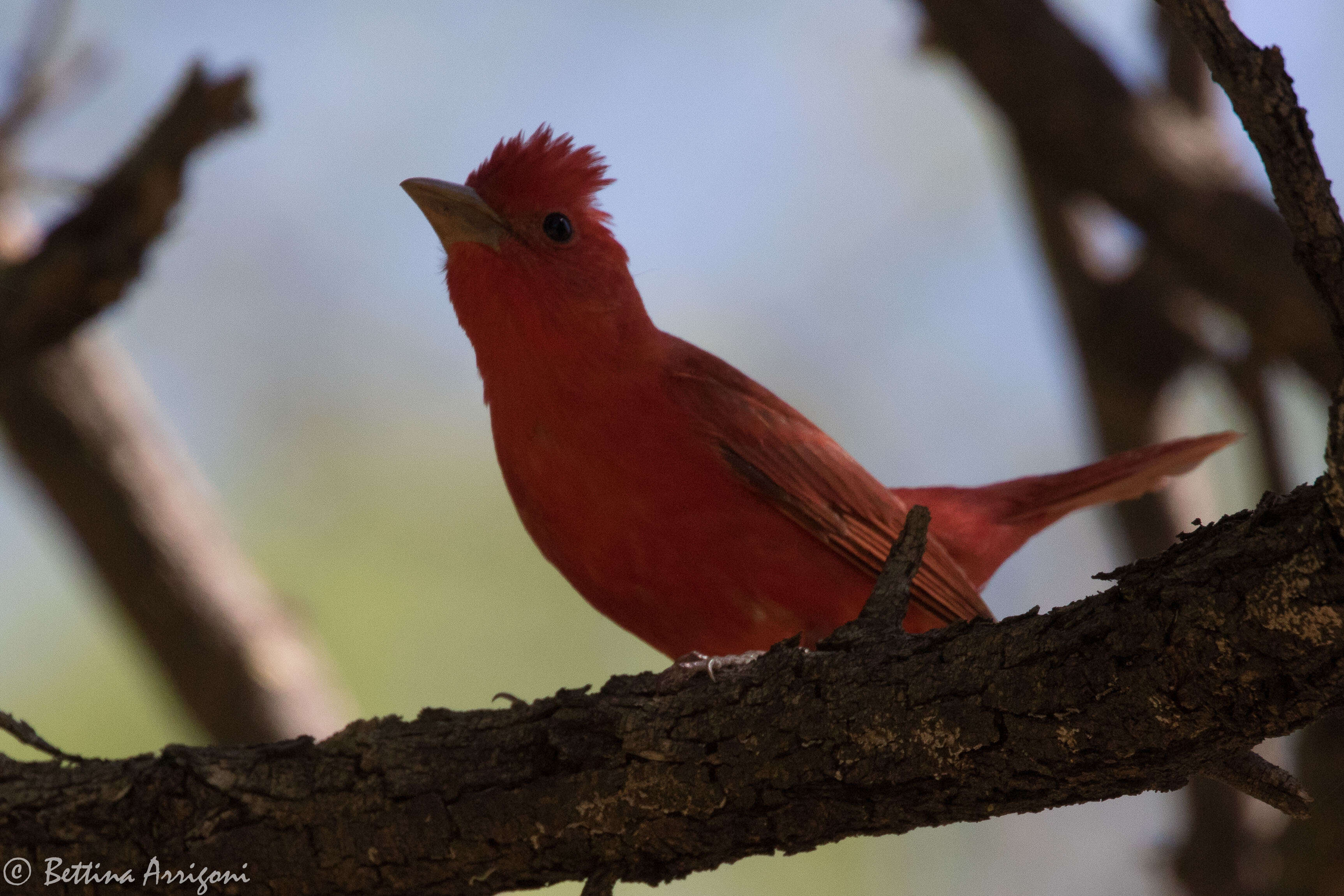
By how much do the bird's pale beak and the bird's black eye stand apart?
160 mm

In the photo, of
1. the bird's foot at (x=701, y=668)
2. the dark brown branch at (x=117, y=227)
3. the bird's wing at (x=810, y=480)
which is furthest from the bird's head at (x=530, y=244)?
the bird's foot at (x=701, y=668)

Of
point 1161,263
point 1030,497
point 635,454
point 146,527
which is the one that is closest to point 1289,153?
point 635,454

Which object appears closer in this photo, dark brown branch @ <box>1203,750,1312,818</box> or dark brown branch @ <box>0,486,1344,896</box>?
dark brown branch @ <box>0,486,1344,896</box>

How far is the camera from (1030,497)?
4617 mm

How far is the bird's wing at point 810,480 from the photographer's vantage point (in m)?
3.93

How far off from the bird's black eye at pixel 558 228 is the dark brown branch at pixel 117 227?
50.3 inches

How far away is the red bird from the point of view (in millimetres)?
3742

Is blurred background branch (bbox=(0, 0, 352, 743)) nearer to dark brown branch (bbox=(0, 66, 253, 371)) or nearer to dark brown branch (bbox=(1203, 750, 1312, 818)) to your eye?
dark brown branch (bbox=(0, 66, 253, 371))

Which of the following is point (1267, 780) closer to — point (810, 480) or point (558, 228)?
point (810, 480)

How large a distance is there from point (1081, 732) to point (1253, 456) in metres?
3.41

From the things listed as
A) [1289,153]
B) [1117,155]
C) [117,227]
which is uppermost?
[117,227]

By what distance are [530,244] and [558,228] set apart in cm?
12

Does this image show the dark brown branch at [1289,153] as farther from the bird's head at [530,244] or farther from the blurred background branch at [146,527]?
the blurred background branch at [146,527]

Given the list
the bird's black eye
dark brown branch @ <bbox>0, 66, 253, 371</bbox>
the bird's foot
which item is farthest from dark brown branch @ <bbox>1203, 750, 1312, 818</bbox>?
dark brown branch @ <bbox>0, 66, 253, 371</bbox>
